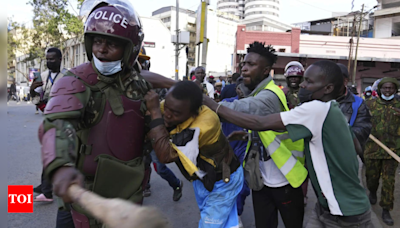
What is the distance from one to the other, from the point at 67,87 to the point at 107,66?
256 millimetres

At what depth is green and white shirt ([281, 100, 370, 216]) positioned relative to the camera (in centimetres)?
191

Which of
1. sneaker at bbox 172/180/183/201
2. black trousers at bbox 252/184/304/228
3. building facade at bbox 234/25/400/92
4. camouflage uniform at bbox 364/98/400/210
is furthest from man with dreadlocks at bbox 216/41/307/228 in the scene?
building facade at bbox 234/25/400/92

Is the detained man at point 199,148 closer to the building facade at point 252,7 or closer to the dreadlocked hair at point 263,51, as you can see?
the dreadlocked hair at point 263,51

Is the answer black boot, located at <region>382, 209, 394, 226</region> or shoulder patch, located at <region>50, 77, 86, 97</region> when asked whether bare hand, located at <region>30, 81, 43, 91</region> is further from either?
black boot, located at <region>382, 209, 394, 226</region>

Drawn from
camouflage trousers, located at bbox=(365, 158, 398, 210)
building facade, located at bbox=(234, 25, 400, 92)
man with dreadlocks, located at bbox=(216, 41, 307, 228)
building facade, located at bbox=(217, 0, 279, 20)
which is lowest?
camouflage trousers, located at bbox=(365, 158, 398, 210)

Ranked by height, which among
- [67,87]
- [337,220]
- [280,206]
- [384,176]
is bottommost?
[384,176]

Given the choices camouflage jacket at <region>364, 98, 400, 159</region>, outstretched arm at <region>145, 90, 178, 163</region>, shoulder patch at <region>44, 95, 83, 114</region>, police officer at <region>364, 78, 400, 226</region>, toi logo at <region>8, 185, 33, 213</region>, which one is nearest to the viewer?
shoulder patch at <region>44, 95, 83, 114</region>

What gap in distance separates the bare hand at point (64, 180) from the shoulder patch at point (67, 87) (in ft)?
1.45

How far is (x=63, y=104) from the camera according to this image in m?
1.50

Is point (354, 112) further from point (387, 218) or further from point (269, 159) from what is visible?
point (387, 218)

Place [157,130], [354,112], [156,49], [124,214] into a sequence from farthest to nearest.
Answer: [156,49] < [354,112] < [157,130] < [124,214]

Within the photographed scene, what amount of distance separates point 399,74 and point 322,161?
2958cm

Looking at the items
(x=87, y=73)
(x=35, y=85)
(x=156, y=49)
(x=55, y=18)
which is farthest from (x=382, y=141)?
(x=156, y=49)

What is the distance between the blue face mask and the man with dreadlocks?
35.3 inches
